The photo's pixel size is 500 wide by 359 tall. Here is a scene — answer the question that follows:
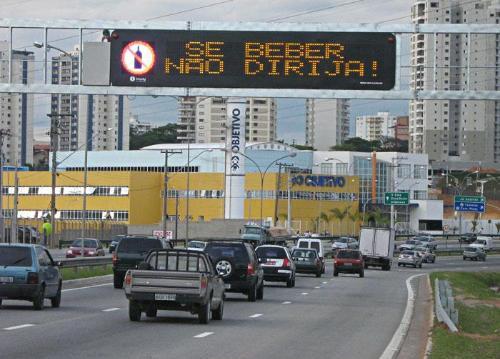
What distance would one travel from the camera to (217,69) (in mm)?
31906

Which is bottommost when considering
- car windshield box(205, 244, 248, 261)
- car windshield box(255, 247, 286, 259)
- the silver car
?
the silver car

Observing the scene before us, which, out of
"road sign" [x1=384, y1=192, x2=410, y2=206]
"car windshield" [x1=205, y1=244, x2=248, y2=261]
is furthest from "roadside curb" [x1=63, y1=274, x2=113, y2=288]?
"road sign" [x1=384, y1=192, x2=410, y2=206]

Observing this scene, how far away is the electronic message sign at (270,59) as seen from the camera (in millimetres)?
31719

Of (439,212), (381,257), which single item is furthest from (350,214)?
(381,257)

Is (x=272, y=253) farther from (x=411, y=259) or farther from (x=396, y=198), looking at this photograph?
(x=396, y=198)

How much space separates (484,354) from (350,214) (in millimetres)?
136878

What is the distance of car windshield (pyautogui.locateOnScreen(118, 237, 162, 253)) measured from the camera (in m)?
41.8

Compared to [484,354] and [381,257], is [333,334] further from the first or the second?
[381,257]

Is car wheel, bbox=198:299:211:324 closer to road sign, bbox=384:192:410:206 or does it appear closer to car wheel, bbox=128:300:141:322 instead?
car wheel, bbox=128:300:141:322

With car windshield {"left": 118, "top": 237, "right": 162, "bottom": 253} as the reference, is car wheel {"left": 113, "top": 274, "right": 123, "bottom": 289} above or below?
below

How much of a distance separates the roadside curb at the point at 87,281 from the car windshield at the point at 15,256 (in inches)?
553

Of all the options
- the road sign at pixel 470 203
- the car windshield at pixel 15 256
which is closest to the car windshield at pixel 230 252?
the car windshield at pixel 15 256

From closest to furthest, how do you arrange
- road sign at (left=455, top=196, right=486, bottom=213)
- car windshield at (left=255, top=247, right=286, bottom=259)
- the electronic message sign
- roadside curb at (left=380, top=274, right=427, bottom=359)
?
roadside curb at (left=380, top=274, right=427, bottom=359)
the electronic message sign
car windshield at (left=255, top=247, right=286, bottom=259)
road sign at (left=455, top=196, right=486, bottom=213)

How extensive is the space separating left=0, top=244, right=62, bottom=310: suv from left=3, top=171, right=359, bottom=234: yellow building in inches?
4374
